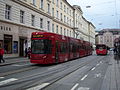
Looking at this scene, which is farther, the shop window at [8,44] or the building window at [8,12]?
the building window at [8,12]

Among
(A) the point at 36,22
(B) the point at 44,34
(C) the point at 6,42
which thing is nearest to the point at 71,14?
(A) the point at 36,22

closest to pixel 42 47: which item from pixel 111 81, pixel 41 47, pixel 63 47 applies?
pixel 41 47

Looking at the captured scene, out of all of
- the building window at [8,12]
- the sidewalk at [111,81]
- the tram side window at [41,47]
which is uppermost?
the building window at [8,12]

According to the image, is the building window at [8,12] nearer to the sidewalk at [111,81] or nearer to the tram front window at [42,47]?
the tram front window at [42,47]

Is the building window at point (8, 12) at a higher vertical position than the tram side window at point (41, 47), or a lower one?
higher

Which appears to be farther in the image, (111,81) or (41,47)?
(41,47)

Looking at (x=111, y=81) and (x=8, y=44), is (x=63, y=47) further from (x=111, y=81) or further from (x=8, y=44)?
(x=111, y=81)

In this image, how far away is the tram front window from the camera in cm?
1719

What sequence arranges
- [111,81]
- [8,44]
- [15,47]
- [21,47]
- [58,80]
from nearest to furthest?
[111,81] < [58,80] < [8,44] < [15,47] < [21,47]

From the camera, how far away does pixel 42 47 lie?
56.6 feet

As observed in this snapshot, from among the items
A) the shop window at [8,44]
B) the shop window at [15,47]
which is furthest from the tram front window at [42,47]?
the shop window at [15,47]

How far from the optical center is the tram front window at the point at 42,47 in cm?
1719

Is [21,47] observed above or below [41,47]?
above

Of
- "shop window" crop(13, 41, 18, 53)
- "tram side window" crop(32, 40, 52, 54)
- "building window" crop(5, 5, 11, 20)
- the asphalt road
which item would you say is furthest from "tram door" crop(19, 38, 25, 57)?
the asphalt road
